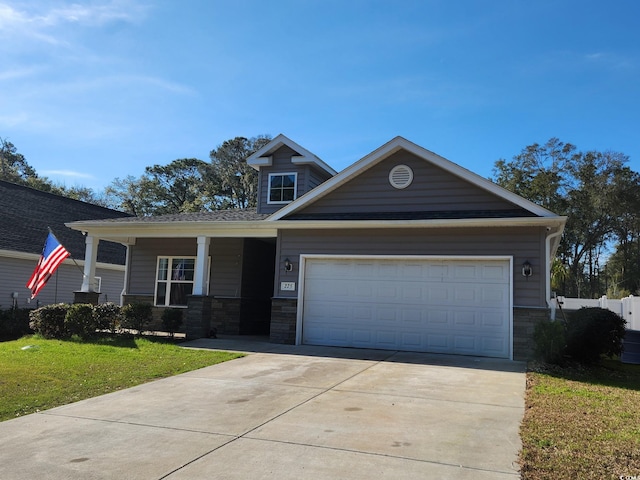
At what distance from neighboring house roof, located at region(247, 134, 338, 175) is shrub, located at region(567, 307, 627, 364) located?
8524 mm

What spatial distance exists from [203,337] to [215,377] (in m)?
4.93

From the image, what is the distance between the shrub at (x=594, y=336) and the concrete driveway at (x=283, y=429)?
265 cm

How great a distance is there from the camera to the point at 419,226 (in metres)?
12.0

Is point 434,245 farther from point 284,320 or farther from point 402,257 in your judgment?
point 284,320

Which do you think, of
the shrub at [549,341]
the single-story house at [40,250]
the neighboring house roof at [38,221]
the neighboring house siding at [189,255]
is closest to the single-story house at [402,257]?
the shrub at [549,341]

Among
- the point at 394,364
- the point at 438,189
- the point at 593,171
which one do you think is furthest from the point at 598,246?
the point at 394,364

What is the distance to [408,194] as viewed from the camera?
12867mm

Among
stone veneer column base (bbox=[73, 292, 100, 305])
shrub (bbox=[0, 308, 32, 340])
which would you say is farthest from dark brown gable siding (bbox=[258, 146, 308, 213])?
shrub (bbox=[0, 308, 32, 340])

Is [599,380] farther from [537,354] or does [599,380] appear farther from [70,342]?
[70,342]

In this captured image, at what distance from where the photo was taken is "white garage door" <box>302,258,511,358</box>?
1154 centimetres

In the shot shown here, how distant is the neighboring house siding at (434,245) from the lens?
11.2 metres

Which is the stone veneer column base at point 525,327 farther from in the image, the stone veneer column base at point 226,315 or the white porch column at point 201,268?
the stone veneer column base at point 226,315

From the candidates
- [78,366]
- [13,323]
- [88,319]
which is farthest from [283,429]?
[13,323]

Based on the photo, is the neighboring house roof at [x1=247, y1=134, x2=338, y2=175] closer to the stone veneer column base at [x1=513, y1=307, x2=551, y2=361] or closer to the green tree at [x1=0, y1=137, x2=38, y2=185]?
the stone veneer column base at [x1=513, y1=307, x2=551, y2=361]
